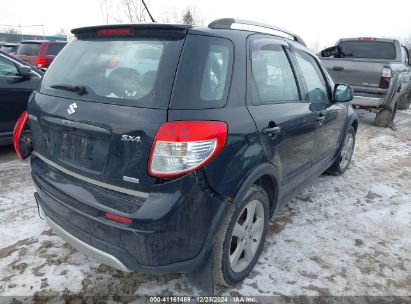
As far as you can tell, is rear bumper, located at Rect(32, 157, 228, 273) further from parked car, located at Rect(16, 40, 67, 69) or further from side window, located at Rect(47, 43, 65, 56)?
side window, located at Rect(47, 43, 65, 56)

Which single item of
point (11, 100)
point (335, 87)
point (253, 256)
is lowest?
point (253, 256)

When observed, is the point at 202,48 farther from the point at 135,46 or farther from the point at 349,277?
the point at 349,277

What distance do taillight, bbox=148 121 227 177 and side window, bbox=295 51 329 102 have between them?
1736mm

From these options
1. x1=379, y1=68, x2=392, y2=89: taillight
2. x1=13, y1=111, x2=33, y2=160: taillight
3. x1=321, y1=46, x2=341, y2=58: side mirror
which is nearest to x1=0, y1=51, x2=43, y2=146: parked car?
x1=13, y1=111, x2=33, y2=160: taillight

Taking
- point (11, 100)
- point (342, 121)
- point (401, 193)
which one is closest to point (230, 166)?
point (342, 121)

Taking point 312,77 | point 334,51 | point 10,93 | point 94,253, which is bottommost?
point 94,253

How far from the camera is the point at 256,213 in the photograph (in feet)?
8.34

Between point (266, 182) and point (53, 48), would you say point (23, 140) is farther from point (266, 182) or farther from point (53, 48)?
point (53, 48)

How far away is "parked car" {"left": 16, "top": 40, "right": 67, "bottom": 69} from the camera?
11.1 metres

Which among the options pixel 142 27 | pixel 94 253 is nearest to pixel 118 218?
pixel 94 253

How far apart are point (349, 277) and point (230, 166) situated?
1433mm

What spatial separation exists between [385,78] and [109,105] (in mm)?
Result: 6465

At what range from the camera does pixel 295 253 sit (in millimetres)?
2873

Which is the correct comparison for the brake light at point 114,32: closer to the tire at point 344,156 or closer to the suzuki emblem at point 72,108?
the suzuki emblem at point 72,108
